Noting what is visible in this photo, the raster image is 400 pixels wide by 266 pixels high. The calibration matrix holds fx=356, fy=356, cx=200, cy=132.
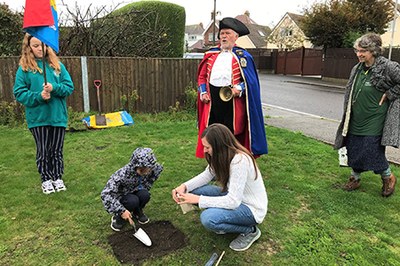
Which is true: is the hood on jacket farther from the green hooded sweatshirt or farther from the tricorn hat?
the tricorn hat

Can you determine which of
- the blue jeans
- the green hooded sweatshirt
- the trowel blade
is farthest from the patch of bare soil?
the green hooded sweatshirt

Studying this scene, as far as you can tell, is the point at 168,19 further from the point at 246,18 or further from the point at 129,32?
the point at 246,18

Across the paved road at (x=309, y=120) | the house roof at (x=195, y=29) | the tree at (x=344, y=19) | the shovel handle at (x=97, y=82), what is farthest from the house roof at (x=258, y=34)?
the shovel handle at (x=97, y=82)

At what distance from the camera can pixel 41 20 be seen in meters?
3.40

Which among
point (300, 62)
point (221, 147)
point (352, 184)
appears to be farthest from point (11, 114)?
point (300, 62)

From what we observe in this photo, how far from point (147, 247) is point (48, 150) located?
5.79 feet

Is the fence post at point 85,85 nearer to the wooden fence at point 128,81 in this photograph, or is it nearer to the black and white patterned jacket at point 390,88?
the wooden fence at point 128,81

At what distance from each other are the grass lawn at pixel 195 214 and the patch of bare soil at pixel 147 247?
2.7 inches

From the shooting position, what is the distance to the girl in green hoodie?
3.64 m

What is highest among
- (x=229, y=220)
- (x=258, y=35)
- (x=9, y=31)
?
Answer: (x=258, y=35)

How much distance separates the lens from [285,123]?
8.23m

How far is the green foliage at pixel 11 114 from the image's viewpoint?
23.3 feet

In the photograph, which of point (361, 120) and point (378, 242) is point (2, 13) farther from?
point (378, 242)

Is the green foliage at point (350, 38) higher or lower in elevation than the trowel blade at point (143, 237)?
higher
